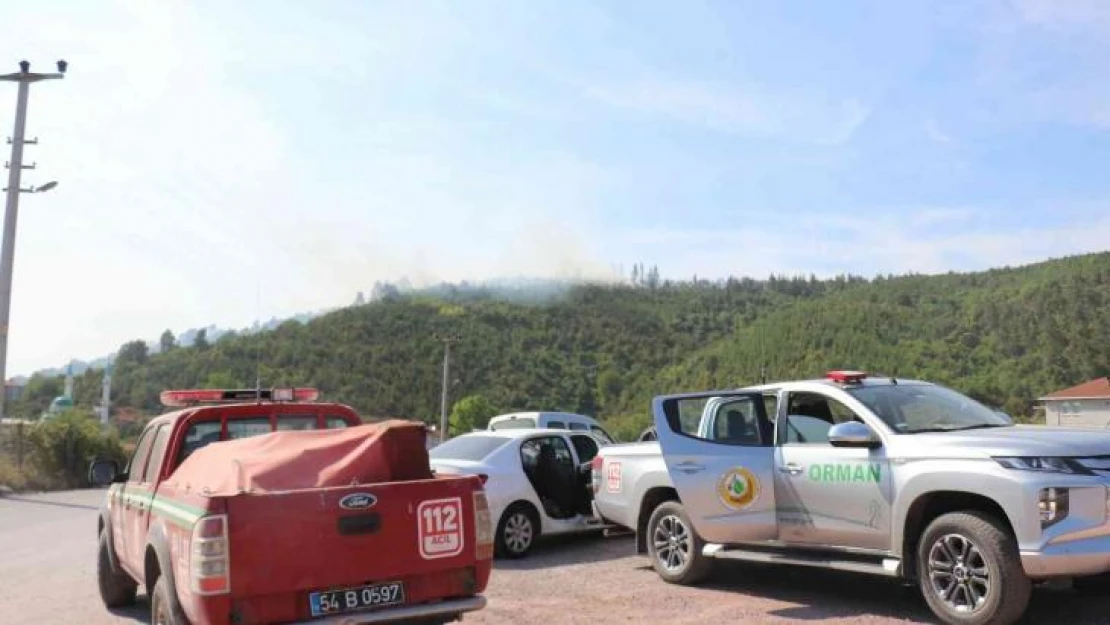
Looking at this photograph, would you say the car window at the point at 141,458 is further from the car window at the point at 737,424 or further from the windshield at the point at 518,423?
the windshield at the point at 518,423

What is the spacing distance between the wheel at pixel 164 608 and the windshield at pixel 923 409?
5.34 m

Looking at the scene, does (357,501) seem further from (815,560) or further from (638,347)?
(638,347)

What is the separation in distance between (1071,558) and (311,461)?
16.2 ft

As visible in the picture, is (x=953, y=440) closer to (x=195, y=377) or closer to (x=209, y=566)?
(x=209, y=566)

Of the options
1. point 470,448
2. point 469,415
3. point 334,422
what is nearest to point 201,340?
point 469,415

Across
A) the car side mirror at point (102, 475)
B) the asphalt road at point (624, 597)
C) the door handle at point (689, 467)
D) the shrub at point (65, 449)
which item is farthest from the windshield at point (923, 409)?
the shrub at point (65, 449)

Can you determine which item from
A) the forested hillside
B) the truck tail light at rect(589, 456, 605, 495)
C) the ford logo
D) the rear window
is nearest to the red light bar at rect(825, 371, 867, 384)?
the truck tail light at rect(589, 456, 605, 495)

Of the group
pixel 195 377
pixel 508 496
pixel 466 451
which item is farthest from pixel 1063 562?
pixel 195 377

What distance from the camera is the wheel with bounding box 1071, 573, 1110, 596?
6.91 m

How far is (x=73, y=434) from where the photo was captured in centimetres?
2788

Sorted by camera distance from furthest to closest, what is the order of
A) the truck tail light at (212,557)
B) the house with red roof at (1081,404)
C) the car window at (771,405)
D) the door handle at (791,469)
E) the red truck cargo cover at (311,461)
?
the house with red roof at (1081,404) → the car window at (771,405) → the door handle at (791,469) → the red truck cargo cover at (311,461) → the truck tail light at (212,557)

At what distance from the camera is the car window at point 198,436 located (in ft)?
23.2

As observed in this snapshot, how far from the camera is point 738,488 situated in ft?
27.9

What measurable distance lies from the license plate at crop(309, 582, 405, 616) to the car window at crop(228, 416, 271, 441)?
7.32ft
